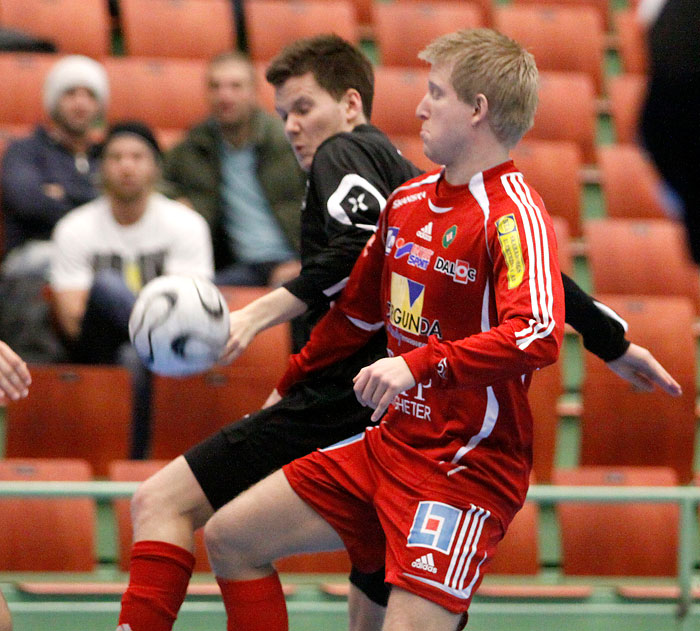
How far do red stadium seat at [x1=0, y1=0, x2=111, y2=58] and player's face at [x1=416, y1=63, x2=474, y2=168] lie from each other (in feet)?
13.6

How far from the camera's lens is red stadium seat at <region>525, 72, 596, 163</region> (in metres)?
6.06

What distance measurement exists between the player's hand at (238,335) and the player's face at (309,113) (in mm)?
514

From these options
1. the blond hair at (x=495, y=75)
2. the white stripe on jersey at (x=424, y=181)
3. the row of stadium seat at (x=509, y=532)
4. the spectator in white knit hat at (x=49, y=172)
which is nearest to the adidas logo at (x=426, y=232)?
the white stripe on jersey at (x=424, y=181)

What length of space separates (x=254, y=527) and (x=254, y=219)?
8.53ft

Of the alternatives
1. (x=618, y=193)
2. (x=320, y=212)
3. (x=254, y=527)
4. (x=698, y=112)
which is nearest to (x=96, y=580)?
(x=254, y=527)

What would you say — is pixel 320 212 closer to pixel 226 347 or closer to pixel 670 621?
pixel 226 347

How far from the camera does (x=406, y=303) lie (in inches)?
100

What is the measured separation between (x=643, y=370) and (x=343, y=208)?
2.82 ft

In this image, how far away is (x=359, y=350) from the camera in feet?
9.34

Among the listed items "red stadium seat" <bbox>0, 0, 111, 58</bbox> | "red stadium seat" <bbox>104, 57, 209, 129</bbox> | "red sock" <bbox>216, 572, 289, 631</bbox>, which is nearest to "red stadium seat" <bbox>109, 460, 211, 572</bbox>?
"red sock" <bbox>216, 572, 289, 631</bbox>

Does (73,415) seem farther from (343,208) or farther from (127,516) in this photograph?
(343,208)

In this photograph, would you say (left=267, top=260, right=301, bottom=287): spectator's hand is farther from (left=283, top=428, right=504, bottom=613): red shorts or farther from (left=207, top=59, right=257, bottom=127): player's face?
(left=283, top=428, right=504, bottom=613): red shorts

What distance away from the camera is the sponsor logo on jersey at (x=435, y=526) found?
2.40 metres

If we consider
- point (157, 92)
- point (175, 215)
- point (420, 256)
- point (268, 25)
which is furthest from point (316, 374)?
point (268, 25)
